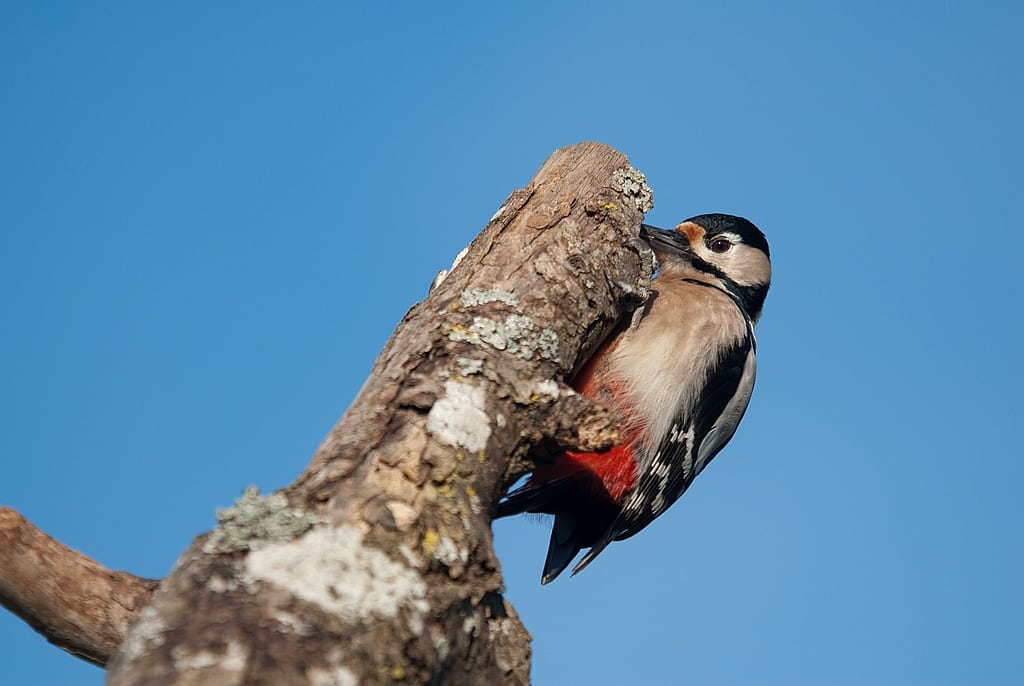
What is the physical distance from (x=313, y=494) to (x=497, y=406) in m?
0.61

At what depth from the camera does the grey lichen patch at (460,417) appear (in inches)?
86.0

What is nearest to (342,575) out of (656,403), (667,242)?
(656,403)

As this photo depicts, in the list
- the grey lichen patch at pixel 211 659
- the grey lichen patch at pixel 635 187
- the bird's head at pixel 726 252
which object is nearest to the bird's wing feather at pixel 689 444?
the bird's head at pixel 726 252

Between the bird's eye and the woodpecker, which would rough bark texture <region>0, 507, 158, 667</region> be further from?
the bird's eye

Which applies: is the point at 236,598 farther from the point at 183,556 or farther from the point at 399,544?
the point at 399,544

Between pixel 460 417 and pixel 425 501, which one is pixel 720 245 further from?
pixel 425 501

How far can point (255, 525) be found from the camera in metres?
1.75

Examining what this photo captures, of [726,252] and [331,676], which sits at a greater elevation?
[726,252]

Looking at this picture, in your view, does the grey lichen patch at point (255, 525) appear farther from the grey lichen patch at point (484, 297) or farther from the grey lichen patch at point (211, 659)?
the grey lichen patch at point (484, 297)

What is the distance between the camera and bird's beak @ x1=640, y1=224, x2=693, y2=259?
4352 mm

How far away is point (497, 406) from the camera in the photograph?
7.80 feet

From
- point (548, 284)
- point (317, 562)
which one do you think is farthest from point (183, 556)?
point (548, 284)

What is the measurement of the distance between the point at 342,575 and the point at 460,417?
1.97 feet

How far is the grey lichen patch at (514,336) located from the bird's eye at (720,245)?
205cm
